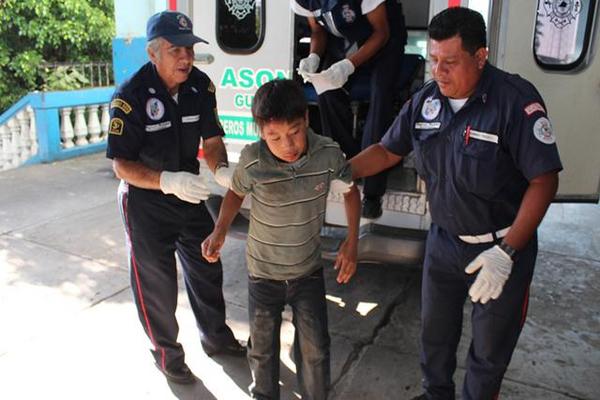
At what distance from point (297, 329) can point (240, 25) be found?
2.01m

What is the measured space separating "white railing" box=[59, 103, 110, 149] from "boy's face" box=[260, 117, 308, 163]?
6293 mm

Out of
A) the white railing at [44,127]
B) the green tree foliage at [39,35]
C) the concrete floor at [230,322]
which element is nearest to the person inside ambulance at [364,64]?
the concrete floor at [230,322]

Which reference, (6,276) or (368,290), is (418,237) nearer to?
(368,290)

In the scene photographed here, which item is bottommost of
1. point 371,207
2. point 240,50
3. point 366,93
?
point 371,207

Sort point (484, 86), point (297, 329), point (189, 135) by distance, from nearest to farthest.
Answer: point (484, 86) < point (297, 329) < point (189, 135)

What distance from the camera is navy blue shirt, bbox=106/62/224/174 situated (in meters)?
2.52

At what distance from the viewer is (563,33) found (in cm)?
327

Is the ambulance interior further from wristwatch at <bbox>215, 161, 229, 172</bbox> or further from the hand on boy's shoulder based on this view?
the hand on boy's shoulder

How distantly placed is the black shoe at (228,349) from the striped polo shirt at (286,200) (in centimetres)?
91

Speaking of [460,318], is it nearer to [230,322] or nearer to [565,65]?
[230,322]

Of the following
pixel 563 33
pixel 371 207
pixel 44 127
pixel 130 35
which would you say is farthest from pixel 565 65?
pixel 44 127

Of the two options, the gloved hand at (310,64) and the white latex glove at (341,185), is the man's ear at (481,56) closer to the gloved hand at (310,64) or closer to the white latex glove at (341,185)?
the white latex glove at (341,185)

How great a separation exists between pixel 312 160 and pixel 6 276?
2.95 metres

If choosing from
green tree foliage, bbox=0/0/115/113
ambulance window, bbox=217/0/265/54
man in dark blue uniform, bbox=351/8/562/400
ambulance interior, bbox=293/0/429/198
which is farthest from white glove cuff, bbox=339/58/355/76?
green tree foliage, bbox=0/0/115/113
